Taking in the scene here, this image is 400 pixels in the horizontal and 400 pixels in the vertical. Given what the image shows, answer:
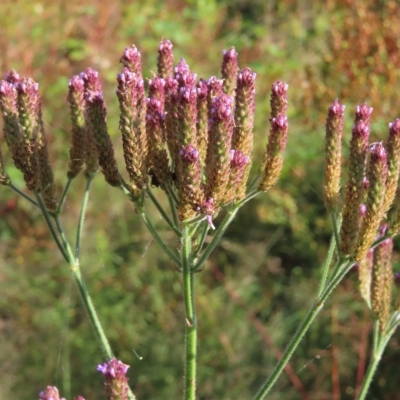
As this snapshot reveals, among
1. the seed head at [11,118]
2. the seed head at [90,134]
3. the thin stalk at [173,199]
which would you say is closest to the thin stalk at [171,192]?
the thin stalk at [173,199]

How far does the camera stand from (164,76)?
197 cm

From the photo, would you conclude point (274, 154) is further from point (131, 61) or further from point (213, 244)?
point (131, 61)

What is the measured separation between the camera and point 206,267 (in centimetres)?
450

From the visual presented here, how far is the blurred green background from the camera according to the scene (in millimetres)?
4336

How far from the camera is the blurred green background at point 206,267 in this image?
4336 mm

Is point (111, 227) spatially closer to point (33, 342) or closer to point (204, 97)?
point (33, 342)

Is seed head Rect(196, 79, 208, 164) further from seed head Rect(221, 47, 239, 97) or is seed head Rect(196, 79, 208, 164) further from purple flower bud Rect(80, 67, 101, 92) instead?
purple flower bud Rect(80, 67, 101, 92)

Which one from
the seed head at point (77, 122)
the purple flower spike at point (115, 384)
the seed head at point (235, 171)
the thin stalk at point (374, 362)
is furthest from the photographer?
the thin stalk at point (374, 362)

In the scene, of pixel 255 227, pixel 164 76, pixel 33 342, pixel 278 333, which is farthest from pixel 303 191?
pixel 164 76

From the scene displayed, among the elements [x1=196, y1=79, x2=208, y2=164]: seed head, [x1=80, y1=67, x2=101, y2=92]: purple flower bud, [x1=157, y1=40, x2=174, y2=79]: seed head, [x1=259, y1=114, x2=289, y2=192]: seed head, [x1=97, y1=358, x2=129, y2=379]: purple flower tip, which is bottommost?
[x1=97, y1=358, x2=129, y2=379]: purple flower tip

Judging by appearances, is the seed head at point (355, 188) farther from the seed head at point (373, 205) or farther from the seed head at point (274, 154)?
the seed head at point (274, 154)

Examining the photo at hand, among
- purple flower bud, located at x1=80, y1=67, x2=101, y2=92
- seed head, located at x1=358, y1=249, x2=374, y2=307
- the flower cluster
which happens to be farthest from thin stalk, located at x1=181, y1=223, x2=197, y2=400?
seed head, located at x1=358, y1=249, x2=374, y2=307

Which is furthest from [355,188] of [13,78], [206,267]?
[206,267]

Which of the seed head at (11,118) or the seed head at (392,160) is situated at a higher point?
the seed head at (11,118)
